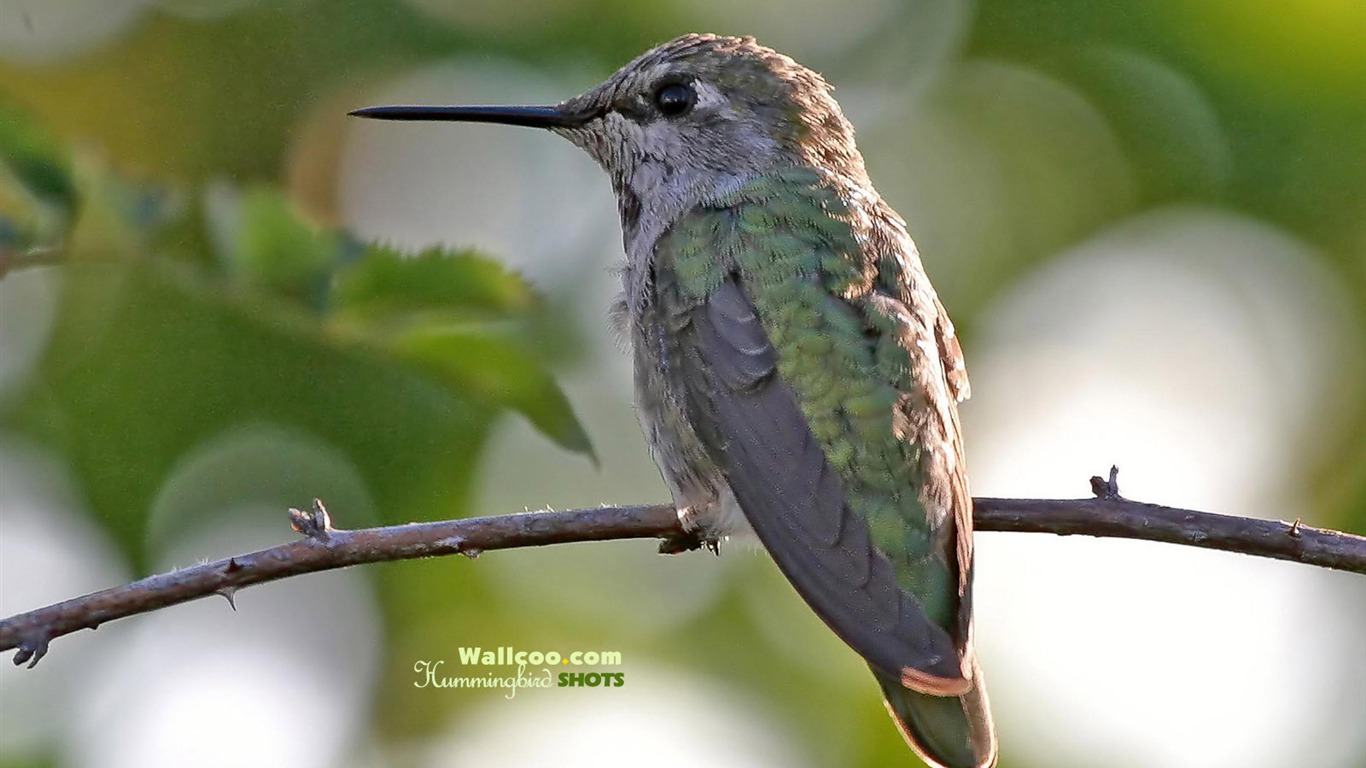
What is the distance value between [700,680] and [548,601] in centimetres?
58

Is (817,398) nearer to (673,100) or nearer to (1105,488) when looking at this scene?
(1105,488)

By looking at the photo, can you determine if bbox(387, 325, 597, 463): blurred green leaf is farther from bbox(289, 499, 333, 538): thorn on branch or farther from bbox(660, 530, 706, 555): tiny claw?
bbox(660, 530, 706, 555): tiny claw

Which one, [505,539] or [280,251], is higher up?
[280,251]

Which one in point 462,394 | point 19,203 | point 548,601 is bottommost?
point 462,394

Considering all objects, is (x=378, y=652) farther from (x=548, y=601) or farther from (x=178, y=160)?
(x=178, y=160)

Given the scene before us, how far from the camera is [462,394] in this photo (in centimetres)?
288

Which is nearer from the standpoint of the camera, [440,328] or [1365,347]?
[440,328]

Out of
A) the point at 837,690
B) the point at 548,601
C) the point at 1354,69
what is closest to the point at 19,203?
the point at 548,601

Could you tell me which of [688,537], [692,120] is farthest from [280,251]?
[692,120]

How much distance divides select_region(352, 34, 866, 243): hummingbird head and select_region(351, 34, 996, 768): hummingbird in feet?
0.05

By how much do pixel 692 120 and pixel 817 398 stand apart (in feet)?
4.67

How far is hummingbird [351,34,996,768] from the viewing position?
3.29m

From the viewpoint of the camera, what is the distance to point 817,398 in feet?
11.4

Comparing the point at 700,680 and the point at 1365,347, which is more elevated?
the point at 1365,347
